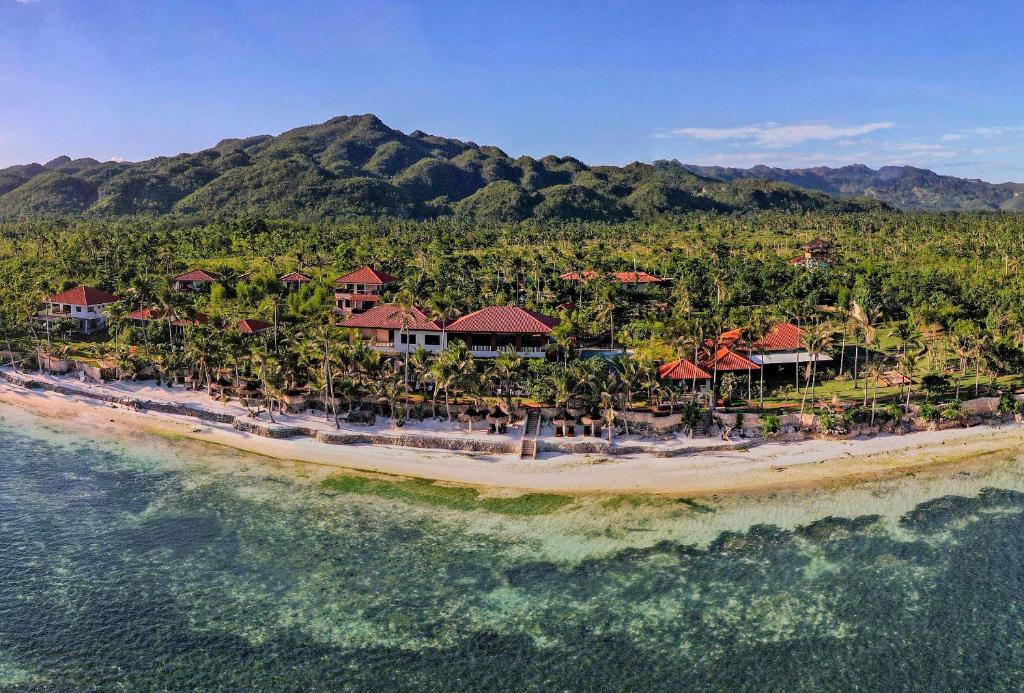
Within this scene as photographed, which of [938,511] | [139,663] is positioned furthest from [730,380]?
[139,663]

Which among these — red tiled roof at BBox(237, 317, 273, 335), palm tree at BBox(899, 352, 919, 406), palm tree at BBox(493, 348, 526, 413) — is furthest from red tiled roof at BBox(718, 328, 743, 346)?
red tiled roof at BBox(237, 317, 273, 335)

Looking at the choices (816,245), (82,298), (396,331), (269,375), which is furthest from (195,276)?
(816,245)

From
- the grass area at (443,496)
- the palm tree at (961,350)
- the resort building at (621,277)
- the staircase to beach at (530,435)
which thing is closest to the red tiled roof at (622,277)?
the resort building at (621,277)

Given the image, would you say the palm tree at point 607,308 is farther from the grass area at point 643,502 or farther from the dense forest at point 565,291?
the grass area at point 643,502

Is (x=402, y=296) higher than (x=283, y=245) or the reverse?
the reverse

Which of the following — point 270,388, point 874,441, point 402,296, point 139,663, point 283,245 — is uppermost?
point 283,245

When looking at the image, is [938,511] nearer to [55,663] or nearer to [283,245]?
[55,663]
